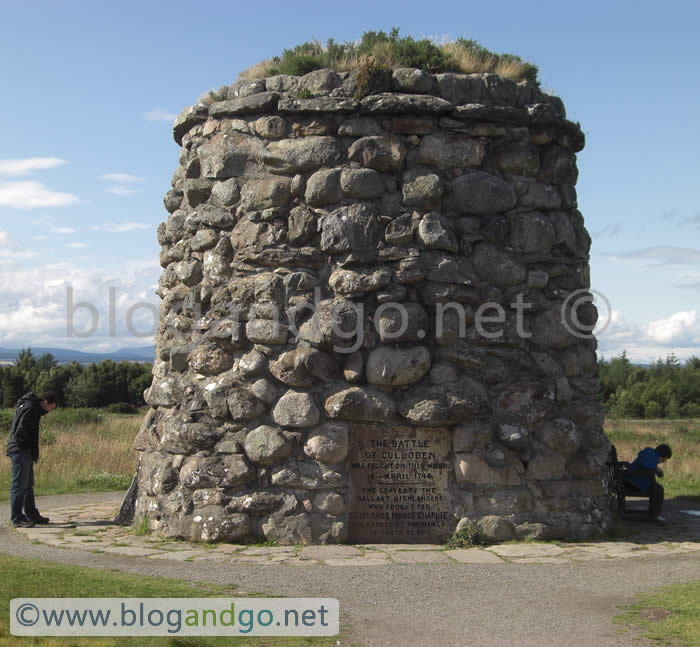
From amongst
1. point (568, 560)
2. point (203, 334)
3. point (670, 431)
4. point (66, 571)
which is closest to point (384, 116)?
point (203, 334)

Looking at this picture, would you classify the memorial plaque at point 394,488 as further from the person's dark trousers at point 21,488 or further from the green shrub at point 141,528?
the person's dark trousers at point 21,488

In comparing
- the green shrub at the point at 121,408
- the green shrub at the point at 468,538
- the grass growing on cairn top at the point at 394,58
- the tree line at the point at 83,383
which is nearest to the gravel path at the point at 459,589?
the green shrub at the point at 468,538

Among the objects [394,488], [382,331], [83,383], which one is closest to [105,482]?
[394,488]

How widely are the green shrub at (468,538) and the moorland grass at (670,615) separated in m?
1.86

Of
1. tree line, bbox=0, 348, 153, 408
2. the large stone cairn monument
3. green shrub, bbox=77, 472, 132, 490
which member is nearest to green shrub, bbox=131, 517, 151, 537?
the large stone cairn monument

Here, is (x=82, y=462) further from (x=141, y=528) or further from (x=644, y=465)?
(x=644, y=465)

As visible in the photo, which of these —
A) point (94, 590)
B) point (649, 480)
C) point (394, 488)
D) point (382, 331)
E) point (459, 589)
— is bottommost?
point (459, 589)

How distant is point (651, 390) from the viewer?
3212 centimetres

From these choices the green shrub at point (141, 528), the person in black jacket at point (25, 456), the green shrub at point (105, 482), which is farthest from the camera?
the green shrub at point (105, 482)

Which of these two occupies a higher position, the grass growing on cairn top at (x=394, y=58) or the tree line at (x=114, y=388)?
the grass growing on cairn top at (x=394, y=58)

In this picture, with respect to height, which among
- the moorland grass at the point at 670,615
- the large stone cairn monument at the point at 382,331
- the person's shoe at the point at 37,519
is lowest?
the person's shoe at the point at 37,519

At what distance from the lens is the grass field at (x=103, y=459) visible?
1229cm

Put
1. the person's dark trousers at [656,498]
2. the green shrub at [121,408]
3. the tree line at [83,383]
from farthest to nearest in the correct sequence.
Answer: the tree line at [83,383] → the green shrub at [121,408] → the person's dark trousers at [656,498]

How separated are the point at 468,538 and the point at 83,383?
2440 cm
